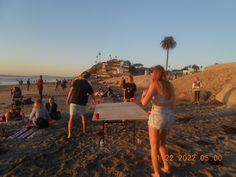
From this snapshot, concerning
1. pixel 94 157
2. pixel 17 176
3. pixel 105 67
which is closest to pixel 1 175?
pixel 17 176

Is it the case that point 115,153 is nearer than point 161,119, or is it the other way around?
point 161,119

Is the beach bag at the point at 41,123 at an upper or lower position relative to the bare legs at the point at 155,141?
lower

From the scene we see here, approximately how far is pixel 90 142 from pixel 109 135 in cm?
95

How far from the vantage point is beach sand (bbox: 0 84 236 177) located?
17.9 feet

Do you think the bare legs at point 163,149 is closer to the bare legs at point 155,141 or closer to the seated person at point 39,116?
the bare legs at point 155,141

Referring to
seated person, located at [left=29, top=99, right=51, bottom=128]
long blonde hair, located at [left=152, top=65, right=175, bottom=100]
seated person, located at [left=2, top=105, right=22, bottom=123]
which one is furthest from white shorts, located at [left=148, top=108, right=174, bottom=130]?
seated person, located at [left=2, top=105, right=22, bottom=123]

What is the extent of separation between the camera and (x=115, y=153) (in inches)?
255

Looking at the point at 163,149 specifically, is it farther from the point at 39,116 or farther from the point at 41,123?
the point at 39,116

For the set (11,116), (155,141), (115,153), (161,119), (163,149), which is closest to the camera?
(161,119)

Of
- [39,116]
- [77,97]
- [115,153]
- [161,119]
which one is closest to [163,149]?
[161,119]

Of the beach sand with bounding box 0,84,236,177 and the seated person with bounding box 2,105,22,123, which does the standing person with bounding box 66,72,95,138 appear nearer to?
the beach sand with bounding box 0,84,236,177

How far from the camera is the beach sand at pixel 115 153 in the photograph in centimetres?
546

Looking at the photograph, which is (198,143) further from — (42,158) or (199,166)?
(42,158)

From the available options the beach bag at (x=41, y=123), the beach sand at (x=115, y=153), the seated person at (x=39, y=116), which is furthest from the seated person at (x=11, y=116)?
the beach bag at (x=41, y=123)
